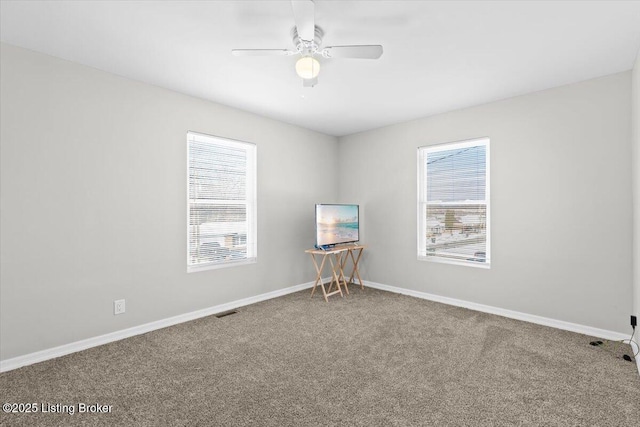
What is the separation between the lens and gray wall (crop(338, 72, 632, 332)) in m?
2.92

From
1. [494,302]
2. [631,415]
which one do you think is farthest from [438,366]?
[494,302]

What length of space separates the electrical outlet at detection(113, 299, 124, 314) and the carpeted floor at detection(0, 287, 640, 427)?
30cm

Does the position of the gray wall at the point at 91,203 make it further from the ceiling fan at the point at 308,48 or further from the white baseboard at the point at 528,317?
the white baseboard at the point at 528,317

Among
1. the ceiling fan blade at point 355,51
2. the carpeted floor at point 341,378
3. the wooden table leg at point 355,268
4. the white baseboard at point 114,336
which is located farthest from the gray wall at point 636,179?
the white baseboard at point 114,336

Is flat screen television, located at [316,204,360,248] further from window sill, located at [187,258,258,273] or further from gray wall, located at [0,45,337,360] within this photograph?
gray wall, located at [0,45,337,360]

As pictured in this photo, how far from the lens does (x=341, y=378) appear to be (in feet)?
7.38

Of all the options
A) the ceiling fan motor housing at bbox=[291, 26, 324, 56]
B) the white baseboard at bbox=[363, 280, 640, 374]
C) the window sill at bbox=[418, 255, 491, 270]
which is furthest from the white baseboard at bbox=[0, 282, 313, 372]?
the ceiling fan motor housing at bbox=[291, 26, 324, 56]

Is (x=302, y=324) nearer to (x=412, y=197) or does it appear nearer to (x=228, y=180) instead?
(x=228, y=180)

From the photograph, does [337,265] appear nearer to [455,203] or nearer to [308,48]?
[455,203]

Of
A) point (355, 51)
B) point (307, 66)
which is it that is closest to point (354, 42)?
point (355, 51)

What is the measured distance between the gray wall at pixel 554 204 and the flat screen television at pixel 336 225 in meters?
0.92

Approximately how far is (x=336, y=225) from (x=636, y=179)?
321 centimetres

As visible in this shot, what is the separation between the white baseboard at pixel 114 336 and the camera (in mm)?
2422

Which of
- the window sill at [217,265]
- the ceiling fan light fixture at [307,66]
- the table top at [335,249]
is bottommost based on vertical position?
the window sill at [217,265]
